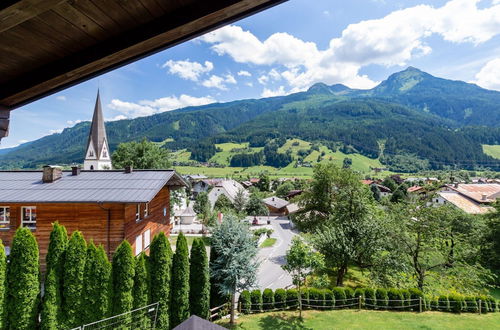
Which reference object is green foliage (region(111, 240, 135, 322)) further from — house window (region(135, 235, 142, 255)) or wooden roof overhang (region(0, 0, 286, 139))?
wooden roof overhang (region(0, 0, 286, 139))

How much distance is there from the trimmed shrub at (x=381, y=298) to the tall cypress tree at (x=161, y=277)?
13.2 metres

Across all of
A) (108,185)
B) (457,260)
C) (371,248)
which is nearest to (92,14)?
(108,185)

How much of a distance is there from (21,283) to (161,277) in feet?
17.0

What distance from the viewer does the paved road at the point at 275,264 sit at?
22.3 metres

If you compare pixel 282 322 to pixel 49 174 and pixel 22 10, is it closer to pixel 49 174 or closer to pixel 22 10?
pixel 22 10

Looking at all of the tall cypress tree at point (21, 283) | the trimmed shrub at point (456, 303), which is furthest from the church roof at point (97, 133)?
the trimmed shrub at point (456, 303)

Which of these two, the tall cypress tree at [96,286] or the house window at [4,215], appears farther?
the house window at [4,215]

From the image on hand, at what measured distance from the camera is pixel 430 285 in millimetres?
18797

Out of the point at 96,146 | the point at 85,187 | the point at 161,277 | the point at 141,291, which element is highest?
the point at 96,146

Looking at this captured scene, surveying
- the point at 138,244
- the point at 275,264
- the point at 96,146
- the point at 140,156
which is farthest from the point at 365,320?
the point at 96,146

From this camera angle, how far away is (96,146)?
4316cm

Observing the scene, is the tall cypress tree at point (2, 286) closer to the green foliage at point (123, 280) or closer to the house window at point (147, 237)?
the green foliage at point (123, 280)

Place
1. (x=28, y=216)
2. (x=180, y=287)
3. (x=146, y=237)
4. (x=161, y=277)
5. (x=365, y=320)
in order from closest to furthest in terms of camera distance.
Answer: (x=161, y=277), (x=180, y=287), (x=28, y=216), (x=365, y=320), (x=146, y=237)

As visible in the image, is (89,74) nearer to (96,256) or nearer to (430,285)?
Result: (96,256)
